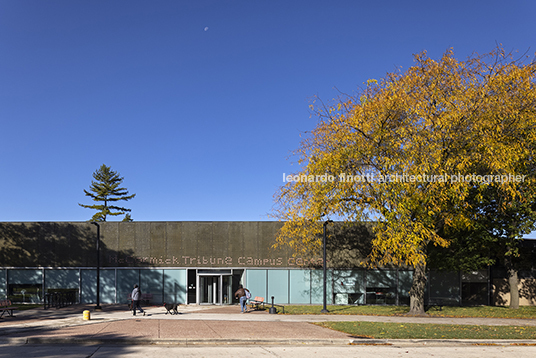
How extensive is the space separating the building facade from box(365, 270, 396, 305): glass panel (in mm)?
67

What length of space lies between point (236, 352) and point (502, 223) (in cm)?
2151

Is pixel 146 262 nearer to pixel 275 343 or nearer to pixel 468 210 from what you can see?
pixel 275 343

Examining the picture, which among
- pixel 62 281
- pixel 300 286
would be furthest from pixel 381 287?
pixel 62 281

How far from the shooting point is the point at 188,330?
55.1ft

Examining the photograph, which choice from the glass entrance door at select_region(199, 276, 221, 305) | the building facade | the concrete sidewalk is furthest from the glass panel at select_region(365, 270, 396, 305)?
the glass entrance door at select_region(199, 276, 221, 305)

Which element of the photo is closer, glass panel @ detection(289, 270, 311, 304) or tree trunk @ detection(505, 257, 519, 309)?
tree trunk @ detection(505, 257, 519, 309)

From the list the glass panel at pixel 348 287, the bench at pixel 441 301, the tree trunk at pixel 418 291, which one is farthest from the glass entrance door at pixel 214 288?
the bench at pixel 441 301

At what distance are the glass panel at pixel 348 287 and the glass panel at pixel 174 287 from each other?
1031 cm

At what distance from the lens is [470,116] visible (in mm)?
21016

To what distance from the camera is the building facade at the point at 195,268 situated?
3050 centimetres

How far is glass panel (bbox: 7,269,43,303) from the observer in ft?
99.3

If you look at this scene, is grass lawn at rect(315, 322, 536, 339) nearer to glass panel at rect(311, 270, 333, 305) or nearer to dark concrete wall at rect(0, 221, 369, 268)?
glass panel at rect(311, 270, 333, 305)

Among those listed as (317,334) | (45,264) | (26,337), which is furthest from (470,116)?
(45,264)

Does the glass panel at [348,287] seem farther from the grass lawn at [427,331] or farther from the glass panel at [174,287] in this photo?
the grass lawn at [427,331]
